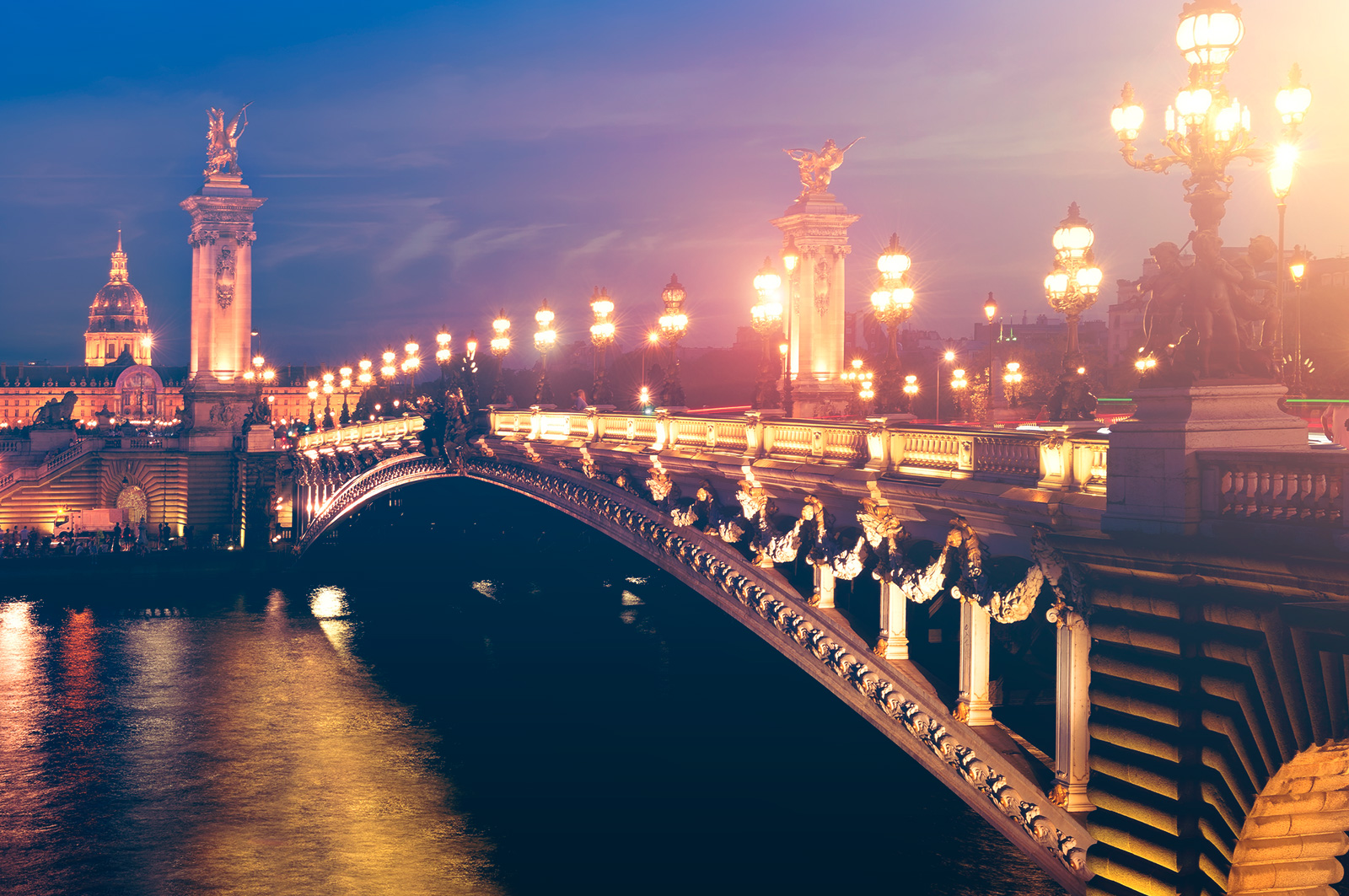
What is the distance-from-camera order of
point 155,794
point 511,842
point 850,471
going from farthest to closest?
point 155,794 → point 511,842 → point 850,471

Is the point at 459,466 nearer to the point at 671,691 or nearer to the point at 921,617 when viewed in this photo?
the point at 671,691

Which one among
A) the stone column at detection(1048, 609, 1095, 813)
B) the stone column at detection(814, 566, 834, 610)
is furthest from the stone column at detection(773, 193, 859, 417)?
the stone column at detection(1048, 609, 1095, 813)

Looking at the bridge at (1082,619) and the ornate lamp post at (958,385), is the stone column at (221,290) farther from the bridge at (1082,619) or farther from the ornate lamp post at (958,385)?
the bridge at (1082,619)

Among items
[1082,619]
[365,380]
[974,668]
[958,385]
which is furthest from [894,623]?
[365,380]

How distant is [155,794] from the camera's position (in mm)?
29703

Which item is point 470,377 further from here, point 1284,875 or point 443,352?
point 1284,875

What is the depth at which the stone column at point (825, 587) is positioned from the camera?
78.3ft

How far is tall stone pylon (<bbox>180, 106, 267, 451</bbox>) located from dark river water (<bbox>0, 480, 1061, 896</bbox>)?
33.9m

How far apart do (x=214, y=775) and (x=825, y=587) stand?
16.4 m

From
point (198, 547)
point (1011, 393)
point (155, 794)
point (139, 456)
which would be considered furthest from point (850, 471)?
point (139, 456)

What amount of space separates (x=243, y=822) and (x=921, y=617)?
15.1 meters

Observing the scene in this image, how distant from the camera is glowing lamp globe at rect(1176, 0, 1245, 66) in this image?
12.4m

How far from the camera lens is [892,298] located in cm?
2238

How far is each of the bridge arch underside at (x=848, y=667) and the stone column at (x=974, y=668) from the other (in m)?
0.27
